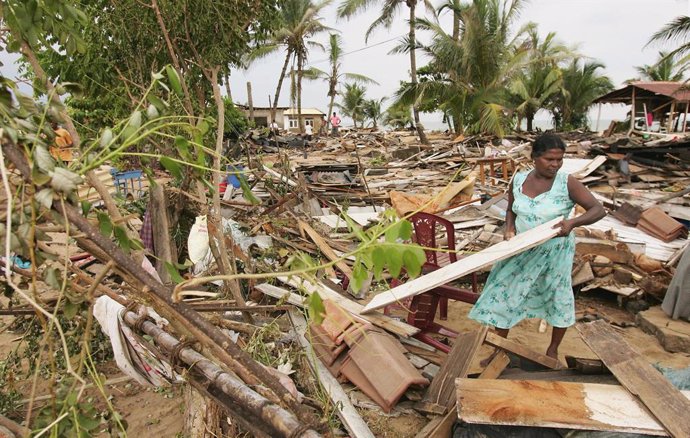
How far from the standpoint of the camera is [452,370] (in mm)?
2764

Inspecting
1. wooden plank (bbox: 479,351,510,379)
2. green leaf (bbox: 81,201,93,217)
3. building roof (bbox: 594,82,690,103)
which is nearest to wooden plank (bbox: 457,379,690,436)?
wooden plank (bbox: 479,351,510,379)

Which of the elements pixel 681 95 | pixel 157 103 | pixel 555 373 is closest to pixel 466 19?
pixel 681 95

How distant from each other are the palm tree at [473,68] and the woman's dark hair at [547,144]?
15.1 m

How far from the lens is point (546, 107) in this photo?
31.5 m

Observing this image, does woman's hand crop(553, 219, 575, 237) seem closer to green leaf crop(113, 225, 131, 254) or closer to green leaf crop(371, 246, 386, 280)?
green leaf crop(371, 246, 386, 280)

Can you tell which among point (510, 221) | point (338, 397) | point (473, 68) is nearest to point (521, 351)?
point (510, 221)

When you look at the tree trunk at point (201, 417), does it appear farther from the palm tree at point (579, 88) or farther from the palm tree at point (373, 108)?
the palm tree at point (373, 108)

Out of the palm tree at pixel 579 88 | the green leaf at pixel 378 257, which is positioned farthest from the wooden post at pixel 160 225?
the palm tree at pixel 579 88

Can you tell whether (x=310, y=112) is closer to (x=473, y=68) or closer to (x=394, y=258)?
(x=473, y=68)

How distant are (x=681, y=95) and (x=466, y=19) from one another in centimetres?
1029

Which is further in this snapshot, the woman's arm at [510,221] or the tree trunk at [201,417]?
the woman's arm at [510,221]

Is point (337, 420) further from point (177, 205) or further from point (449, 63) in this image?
point (449, 63)

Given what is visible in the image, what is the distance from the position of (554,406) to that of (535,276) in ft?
3.25

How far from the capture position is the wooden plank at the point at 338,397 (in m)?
2.53
